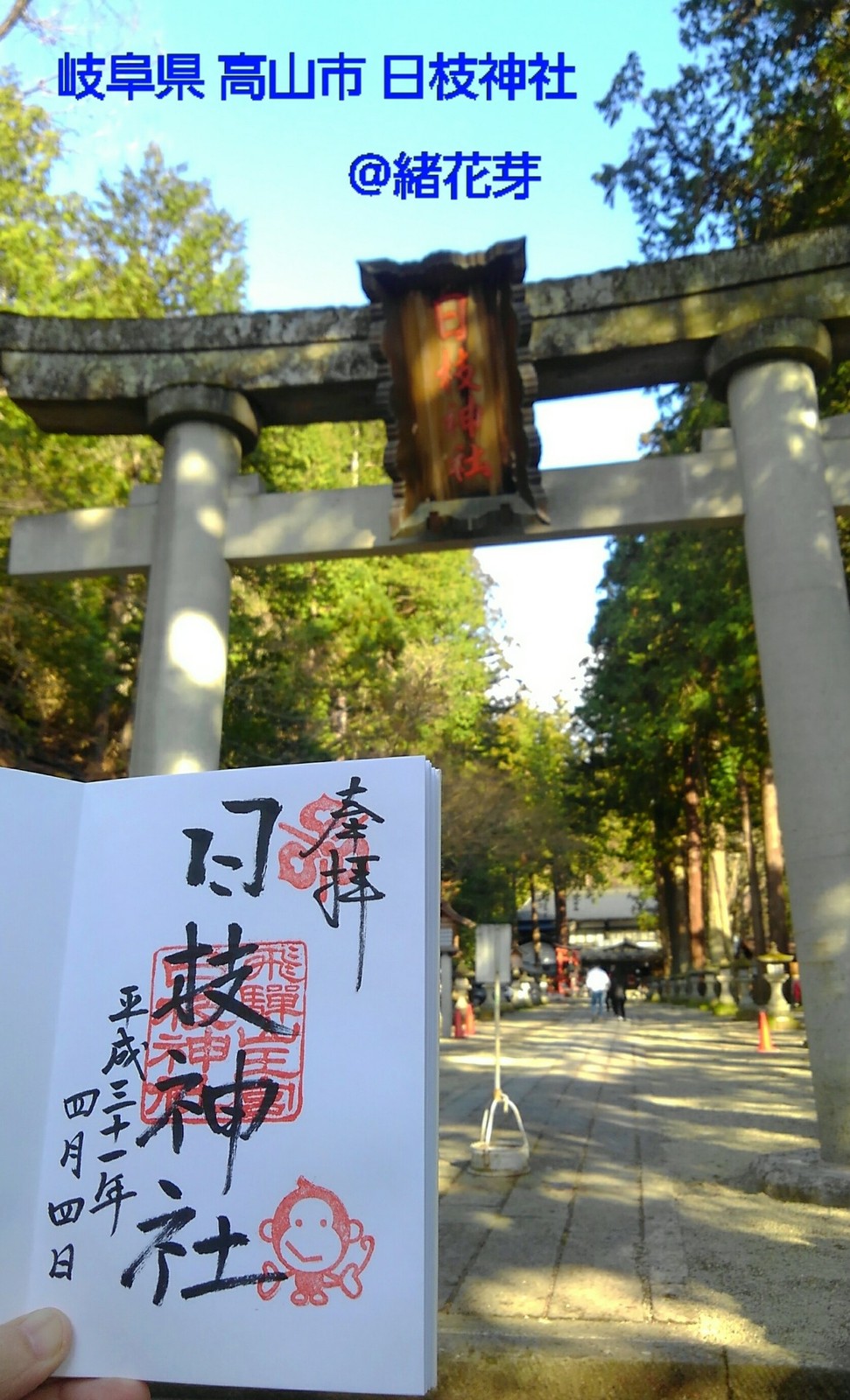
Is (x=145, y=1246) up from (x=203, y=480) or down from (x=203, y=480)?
down

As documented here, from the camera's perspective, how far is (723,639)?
539 inches

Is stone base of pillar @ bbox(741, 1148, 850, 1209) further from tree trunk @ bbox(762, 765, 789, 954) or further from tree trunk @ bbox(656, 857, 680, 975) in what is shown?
tree trunk @ bbox(656, 857, 680, 975)

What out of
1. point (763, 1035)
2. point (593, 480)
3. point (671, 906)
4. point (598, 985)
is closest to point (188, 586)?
point (593, 480)

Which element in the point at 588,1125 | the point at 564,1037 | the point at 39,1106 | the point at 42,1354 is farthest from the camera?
the point at 564,1037

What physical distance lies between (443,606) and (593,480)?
14577 millimetres

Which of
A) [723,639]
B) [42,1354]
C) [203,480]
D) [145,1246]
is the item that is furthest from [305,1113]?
[723,639]

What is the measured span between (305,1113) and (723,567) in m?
11.4

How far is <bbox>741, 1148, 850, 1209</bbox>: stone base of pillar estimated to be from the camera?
4.37 m

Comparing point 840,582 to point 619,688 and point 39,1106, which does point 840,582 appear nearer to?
point 39,1106

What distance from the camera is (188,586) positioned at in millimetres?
5875

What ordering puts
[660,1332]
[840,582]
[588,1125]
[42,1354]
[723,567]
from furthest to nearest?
[723,567] < [588,1125] < [840,582] < [660,1332] < [42,1354]

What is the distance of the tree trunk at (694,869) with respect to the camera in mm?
22969

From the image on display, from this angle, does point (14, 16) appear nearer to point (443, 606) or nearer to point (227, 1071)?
point (227, 1071)

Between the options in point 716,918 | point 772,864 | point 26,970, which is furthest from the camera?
point 716,918
